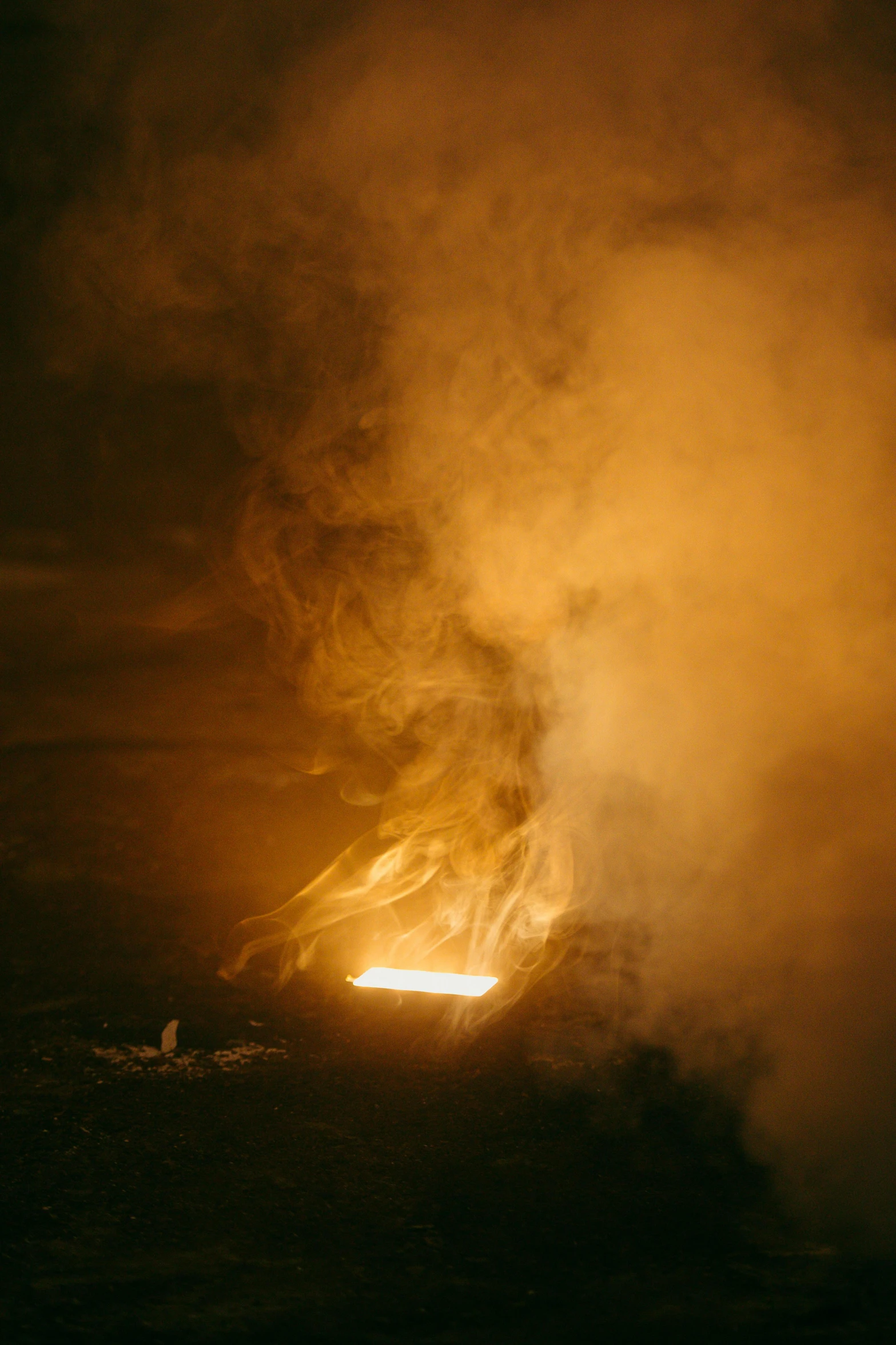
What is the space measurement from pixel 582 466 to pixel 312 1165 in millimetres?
2229

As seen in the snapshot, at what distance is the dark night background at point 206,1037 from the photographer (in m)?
1.68

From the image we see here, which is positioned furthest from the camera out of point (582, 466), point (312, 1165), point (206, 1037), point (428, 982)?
point (582, 466)

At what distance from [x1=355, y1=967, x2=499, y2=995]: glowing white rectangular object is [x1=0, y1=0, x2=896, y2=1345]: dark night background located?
0.27 feet

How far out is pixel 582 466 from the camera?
10.8 ft

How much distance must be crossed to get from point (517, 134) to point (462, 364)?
0.80 meters

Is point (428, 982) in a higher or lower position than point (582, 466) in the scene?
lower

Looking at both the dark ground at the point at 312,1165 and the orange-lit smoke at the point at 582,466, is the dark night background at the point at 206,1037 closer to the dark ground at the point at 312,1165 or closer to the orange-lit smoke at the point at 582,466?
the dark ground at the point at 312,1165

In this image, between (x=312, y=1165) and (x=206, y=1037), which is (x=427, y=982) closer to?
(x=206, y=1037)

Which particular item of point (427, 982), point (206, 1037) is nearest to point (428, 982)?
point (427, 982)

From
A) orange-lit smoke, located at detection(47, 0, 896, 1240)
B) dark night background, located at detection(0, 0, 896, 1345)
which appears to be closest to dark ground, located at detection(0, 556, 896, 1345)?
Answer: dark night background, located at detection(0, 0, 896, 1345)

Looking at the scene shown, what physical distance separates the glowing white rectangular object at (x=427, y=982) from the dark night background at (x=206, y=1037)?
0.08m

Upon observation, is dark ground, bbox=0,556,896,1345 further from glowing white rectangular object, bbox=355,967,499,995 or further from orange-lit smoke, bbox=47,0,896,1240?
orange-lit smoke, bbox=47,0,896,1240

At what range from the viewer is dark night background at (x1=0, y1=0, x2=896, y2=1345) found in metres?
1.68

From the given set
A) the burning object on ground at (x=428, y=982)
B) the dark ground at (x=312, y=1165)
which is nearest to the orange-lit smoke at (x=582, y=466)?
the burning object on ground at (x=428, y=982)
